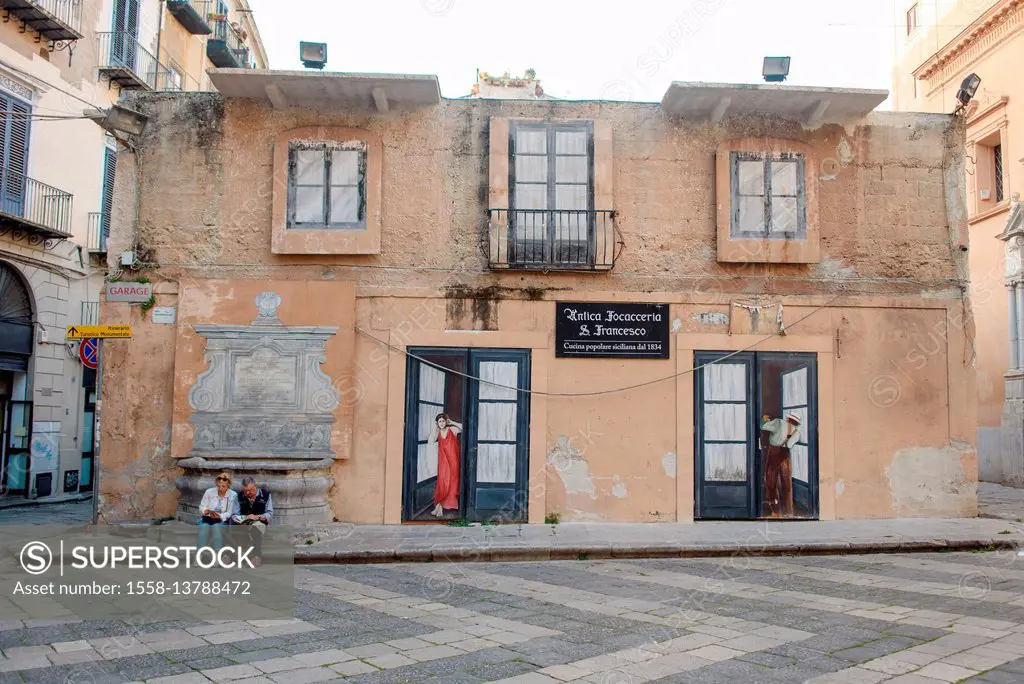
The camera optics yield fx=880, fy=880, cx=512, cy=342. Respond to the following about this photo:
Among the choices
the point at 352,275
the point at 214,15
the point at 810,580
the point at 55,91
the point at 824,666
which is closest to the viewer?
the point at 824,666

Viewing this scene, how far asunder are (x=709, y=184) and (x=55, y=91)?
543 inches

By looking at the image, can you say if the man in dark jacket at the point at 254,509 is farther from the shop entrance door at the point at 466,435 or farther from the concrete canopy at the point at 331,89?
the concrete canopy at the point at 331,89

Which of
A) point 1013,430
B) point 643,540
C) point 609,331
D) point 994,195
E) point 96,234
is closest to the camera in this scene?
point 643,540

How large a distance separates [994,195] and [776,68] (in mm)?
11043

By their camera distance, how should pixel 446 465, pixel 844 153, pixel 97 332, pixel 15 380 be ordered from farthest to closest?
1. pixel 15 380
2. pixel 844 153
3. pixel 446 465
4. pixel 97 332

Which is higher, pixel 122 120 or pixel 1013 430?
pixel 122 120

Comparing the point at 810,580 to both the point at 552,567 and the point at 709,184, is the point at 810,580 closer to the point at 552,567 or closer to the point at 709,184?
the point at 552,567

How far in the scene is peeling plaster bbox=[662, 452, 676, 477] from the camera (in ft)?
42.2

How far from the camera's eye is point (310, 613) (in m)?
7.36

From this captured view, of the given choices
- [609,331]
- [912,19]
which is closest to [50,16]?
[609,331]

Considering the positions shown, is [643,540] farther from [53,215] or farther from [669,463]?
[53,215]

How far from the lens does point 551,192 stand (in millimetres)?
13172

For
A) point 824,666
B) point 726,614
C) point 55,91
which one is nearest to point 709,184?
point 726,614

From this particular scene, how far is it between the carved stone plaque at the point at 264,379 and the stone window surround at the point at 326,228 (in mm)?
1579
